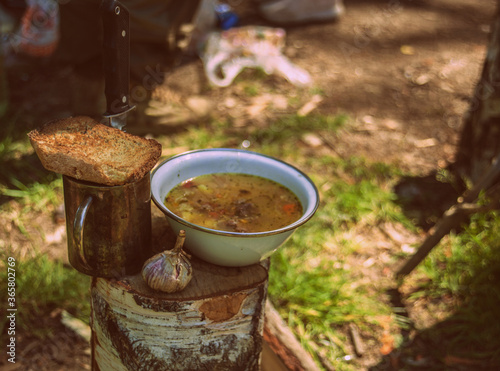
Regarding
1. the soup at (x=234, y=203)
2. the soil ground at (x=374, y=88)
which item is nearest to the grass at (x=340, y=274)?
the soil ground at (x=374, y=88)

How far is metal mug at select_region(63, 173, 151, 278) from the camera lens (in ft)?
4.96

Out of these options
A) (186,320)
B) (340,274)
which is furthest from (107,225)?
(340,274)

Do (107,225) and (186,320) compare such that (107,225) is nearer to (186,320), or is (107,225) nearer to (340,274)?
(186,320)

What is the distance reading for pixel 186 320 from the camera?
171cm

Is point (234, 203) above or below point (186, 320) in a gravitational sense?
above

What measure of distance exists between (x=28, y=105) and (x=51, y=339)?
2.46m

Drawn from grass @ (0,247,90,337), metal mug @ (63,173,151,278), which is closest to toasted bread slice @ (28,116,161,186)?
metal mug @ (63,173,151,278)

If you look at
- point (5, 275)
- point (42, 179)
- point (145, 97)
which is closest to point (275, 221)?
point (5, 275)

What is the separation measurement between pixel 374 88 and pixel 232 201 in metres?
3.93

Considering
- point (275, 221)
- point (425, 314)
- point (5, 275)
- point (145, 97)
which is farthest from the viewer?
point (145, 97)

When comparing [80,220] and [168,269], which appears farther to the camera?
[168,269]

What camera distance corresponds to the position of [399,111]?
16.4 ft

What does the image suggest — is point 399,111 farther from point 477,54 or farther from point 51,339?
point 51,339

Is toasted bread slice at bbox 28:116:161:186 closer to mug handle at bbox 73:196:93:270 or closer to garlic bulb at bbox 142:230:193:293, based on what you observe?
mug handle at bbox 73:196:93:270
